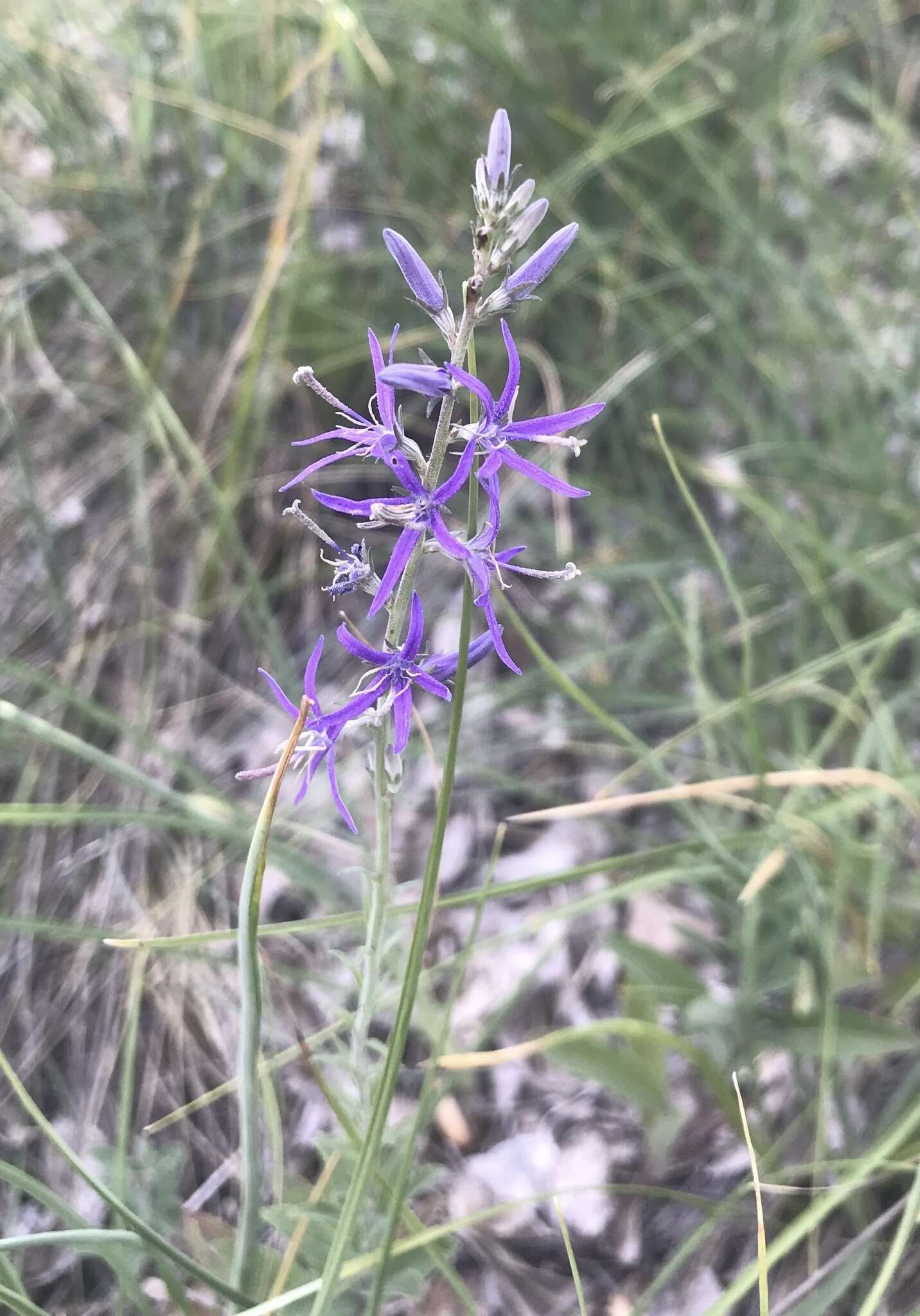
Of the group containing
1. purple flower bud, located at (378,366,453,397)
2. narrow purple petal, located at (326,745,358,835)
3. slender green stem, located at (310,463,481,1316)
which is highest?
purple flower bud, located at (378,366,453,397)

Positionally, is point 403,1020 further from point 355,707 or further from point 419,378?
point 419,378

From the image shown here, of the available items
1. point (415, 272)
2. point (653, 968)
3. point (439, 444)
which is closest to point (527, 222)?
point (415, 272)

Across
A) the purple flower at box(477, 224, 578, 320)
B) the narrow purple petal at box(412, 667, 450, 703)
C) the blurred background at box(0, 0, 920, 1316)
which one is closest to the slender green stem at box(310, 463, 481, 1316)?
the narrow purple petal at box(412, 667, 450, 703)

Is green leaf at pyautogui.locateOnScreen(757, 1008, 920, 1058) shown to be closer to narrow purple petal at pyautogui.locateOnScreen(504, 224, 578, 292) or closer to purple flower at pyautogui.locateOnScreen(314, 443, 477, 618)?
purple flower at pyautogui.locateOnScreen(314, 443, 477, 618)

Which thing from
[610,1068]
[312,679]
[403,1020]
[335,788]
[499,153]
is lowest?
[610,1068]

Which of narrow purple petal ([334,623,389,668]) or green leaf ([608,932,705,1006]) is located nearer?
narrow purple petal ([334,623,389,668])

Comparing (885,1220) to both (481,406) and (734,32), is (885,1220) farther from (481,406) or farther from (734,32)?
(734,32)

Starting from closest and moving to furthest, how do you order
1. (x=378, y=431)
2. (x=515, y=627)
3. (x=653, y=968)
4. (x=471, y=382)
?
(x=471, y=382), (x=378, y=431), (x=653, y=968), (x=515, y=627)
